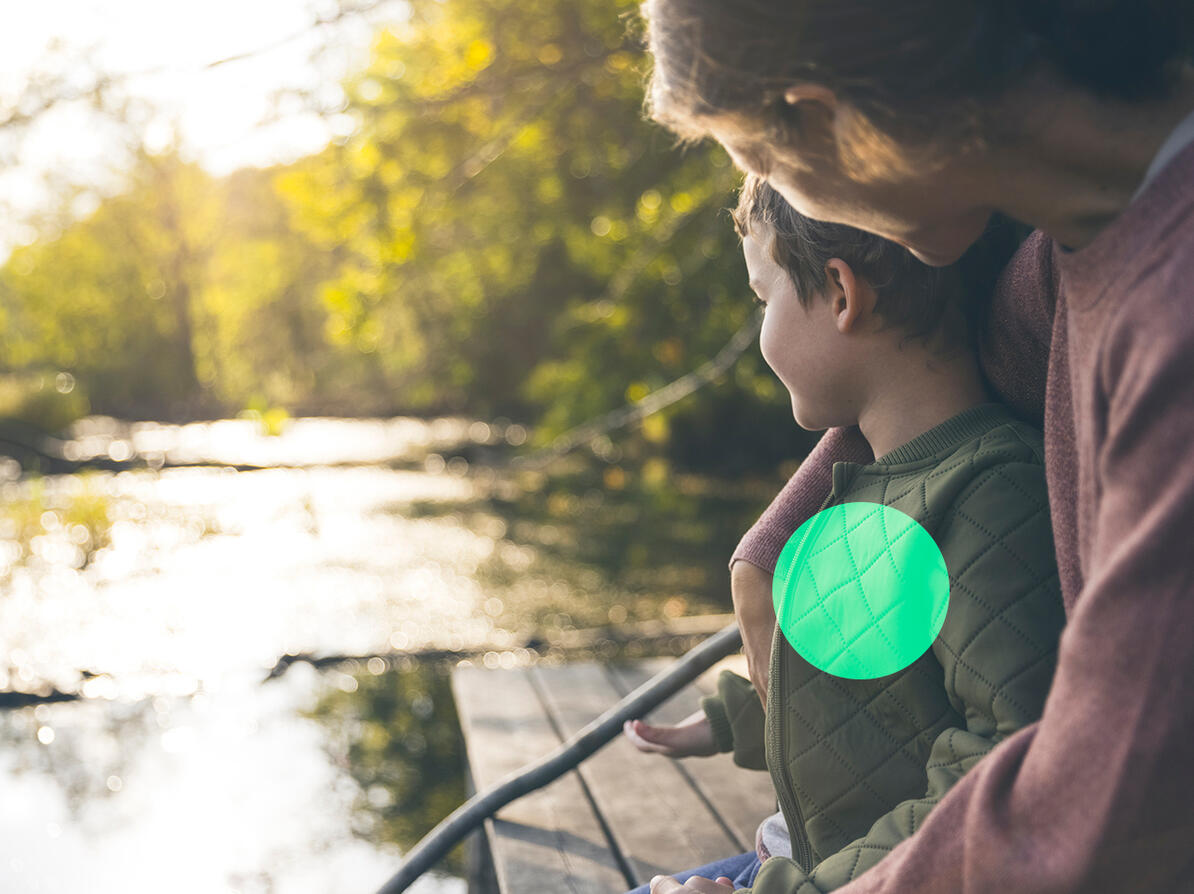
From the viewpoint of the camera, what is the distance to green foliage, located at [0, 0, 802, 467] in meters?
6.26

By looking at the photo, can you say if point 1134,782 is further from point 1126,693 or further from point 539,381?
point 539,381

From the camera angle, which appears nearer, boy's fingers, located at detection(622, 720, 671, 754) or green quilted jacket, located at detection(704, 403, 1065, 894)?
green quilted jacket, located at detection(704, 403, 1065, 894)

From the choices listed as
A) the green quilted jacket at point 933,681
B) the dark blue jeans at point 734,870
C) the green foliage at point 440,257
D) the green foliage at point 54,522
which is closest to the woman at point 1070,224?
the green quilted jacket at point 933,681

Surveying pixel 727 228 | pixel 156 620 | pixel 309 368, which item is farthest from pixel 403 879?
pixel 309 368

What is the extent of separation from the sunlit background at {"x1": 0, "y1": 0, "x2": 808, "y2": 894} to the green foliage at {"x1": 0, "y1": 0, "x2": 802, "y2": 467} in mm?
47

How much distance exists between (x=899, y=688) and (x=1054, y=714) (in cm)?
35

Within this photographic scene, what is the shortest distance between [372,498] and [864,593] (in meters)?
11.4

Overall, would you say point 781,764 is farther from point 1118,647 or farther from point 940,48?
point 940,48

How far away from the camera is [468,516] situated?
1116cm

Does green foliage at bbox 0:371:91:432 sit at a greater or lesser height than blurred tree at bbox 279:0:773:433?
lesser

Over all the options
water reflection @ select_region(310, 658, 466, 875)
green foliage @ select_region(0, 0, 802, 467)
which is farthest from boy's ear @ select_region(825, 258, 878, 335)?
water reflection @ select_region(310, 658, 466, 875)

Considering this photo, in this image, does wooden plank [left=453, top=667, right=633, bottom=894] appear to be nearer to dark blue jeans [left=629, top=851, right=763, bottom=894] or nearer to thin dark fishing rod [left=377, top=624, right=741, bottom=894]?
thin dark fishing rod [left=377, top=624, right=741, bottom=894]

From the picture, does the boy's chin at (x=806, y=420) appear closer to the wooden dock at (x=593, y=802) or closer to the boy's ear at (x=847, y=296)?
the boy's ear at (x=847, y=296)

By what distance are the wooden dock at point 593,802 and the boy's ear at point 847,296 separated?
1.16 m
